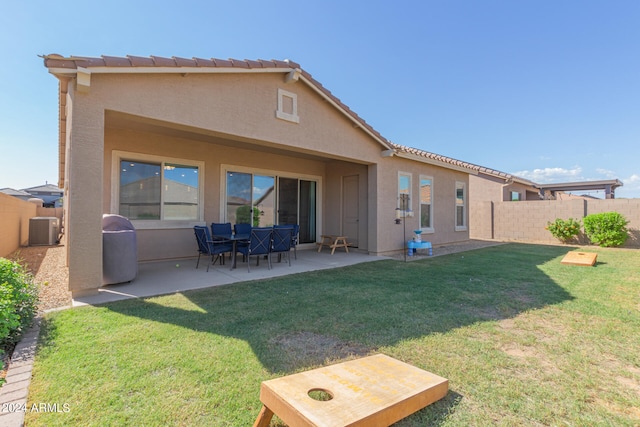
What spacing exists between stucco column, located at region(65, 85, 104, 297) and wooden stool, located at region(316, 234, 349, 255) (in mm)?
6172

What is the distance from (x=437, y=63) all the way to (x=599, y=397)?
12969 millimetres

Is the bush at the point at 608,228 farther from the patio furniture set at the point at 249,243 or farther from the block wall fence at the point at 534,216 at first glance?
the patio furniture set at the point at 249,243

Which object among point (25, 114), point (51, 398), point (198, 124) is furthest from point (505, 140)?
point (25, 114)

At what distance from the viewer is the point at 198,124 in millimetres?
5570

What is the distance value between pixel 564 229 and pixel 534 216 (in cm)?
142

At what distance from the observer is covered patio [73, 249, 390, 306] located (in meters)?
4.88

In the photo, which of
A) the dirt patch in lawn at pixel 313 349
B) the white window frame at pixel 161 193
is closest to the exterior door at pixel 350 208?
the white window frame at pixel 161 193

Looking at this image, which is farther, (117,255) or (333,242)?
(333,242)

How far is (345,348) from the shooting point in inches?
119

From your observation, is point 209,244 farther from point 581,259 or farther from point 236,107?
point 581,259

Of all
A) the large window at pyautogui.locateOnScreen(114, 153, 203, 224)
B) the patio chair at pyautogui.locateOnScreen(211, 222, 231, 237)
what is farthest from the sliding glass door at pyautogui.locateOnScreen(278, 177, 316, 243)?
the large window at pyautogui.locateOnScreen(114, 153, 203, 224)

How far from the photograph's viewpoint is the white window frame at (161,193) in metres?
7.07

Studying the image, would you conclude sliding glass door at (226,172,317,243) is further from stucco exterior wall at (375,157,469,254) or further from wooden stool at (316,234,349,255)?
stucco exterior wall at (375,157,469,254)

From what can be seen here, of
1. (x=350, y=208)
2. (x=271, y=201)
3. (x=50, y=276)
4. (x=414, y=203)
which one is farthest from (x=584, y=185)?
(x=50, y=276)
